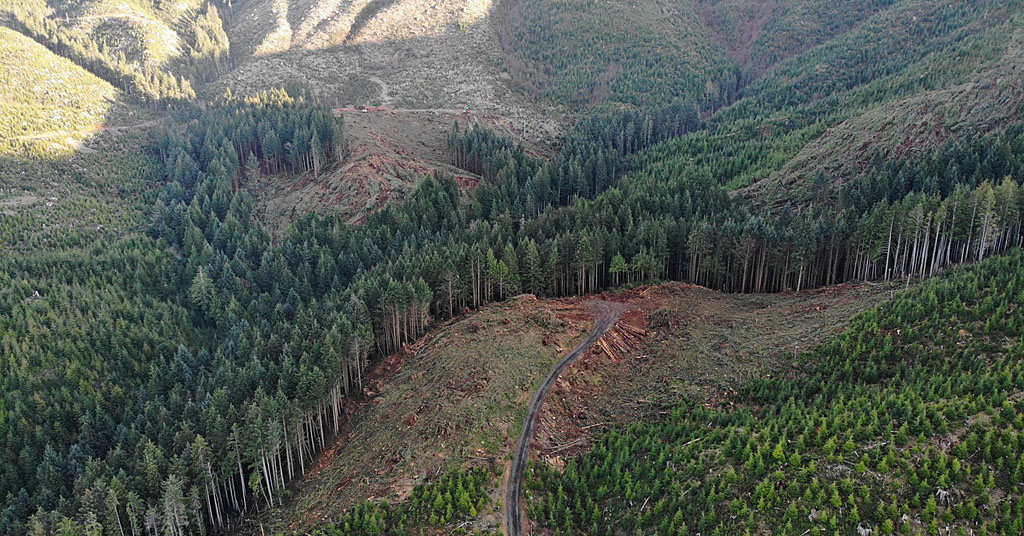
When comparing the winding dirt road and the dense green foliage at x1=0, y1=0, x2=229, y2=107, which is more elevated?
the dense green foliage at x1=0, y1=0, x2=229, y2=107

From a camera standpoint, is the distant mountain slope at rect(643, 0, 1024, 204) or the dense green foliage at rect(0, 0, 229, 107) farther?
the dense green foliage at rect(0, 0, 229, 107)

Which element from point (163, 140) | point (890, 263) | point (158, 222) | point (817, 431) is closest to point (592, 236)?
point (890, 263)

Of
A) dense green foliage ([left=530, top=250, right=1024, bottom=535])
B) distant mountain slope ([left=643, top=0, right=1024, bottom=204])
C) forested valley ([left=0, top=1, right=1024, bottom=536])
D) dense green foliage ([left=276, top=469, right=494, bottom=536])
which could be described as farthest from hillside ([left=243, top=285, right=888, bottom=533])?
distant mountain slope ([left=643, top=0, right=1024, bottom=204])

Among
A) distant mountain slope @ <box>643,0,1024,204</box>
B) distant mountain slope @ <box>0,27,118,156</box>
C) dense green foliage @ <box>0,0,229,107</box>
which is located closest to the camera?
distant mountain slope @ <box>643,0,1024,204</box>

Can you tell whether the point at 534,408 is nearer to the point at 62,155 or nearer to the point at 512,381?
the point at 512,381

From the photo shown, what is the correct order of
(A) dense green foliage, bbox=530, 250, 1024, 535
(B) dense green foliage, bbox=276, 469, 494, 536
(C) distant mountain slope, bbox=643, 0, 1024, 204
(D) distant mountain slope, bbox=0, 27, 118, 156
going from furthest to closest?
1. (D) distant mountain slope, bbox=0, 27, 118, 156
2. (C) distant mountain slope, bbox=643, 0, 1024, 204
3. (B) dense green foliage, bbox=276, 469, 494, 536
4. (A) dense green foliage, bbox=530, 250, 1024, 535

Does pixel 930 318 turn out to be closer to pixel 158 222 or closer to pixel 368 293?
pixel 368 293

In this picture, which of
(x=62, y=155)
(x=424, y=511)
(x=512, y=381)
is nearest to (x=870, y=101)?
(x=512, y=381)

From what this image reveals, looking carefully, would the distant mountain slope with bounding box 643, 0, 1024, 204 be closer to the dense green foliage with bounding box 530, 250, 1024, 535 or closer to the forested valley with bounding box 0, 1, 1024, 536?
the forested valley with bounding box 0, 1, 1024, 536
